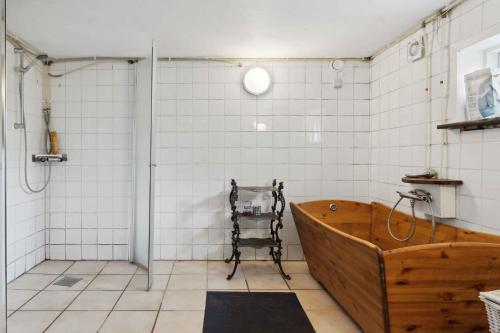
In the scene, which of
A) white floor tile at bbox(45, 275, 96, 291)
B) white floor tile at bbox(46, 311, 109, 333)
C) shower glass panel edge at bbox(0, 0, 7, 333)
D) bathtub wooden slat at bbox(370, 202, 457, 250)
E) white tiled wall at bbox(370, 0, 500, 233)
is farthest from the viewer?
white floor tile at bbox(45, 275, 96, 291)

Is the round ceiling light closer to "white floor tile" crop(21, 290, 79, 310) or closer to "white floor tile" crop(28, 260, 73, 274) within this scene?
"white floor tile" crop(21, 290, 79, 310)

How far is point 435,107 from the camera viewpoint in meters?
2.36

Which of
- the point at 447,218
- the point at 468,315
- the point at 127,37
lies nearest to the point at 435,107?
the point at 447,218

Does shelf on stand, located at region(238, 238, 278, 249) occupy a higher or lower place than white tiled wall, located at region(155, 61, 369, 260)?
lower

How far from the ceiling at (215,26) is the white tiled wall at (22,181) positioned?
415 millimetres

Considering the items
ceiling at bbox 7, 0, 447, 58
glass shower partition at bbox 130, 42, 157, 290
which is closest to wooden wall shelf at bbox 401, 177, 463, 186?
ceiling at bbox 7, 0, 447, 58

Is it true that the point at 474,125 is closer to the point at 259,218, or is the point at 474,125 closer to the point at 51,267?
the point at 259,218

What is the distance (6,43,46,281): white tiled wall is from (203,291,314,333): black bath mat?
1.88 m

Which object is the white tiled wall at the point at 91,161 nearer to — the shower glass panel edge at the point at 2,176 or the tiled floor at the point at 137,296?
the tiled floor at the point at 137,296

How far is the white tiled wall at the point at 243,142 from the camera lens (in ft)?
11.0

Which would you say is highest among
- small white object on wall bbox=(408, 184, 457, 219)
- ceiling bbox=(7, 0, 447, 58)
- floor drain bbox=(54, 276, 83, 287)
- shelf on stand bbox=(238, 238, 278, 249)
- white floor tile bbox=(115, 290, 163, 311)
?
ceiling bbox=(7, 0, 447, 58)

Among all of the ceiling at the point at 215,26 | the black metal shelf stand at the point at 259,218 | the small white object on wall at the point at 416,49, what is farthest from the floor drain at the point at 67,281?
the small white object on wall at the point at 416,49

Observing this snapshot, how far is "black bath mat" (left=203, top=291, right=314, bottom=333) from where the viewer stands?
2.09m

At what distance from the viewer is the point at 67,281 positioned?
9.22ft
